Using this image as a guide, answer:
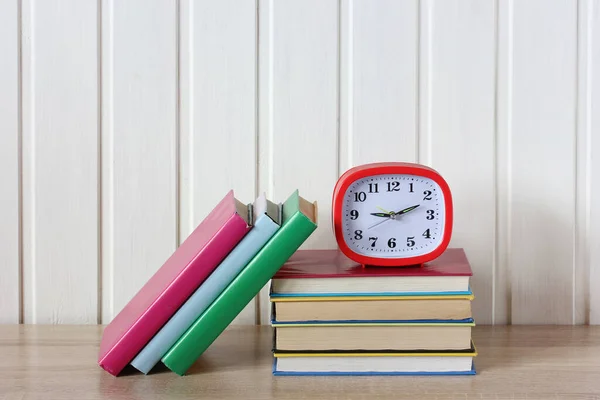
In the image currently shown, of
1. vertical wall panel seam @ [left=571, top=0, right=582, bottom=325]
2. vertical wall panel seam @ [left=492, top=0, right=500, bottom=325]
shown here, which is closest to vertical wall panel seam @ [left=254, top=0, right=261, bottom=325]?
vertical wall panel seam @ [left=492, top=0, right=500, bottom=325]

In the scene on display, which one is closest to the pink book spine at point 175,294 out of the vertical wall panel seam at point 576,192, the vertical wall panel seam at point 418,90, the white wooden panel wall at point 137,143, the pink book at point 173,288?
the pink book at point 173,288

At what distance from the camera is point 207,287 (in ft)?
3.05

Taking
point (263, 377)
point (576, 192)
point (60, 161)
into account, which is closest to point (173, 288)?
point (263, 377)

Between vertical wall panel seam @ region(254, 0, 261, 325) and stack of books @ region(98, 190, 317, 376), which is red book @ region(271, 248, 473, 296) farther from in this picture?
vertical wall panel seam @ region(254, 0, 261, 325)

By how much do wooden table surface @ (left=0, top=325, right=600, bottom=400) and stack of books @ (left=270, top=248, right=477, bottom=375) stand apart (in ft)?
0.06

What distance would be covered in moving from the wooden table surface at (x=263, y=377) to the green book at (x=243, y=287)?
32 millimetres

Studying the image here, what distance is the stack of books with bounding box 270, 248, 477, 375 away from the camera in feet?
3.09

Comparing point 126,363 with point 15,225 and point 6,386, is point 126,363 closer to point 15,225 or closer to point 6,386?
point 6,386

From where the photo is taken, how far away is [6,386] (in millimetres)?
922

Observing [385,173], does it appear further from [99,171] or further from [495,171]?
[99,171]

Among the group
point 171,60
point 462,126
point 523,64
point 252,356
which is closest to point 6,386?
point 252,356

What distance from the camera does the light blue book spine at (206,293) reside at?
0.92m

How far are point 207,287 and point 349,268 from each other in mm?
188

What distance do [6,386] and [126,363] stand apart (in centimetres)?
14
